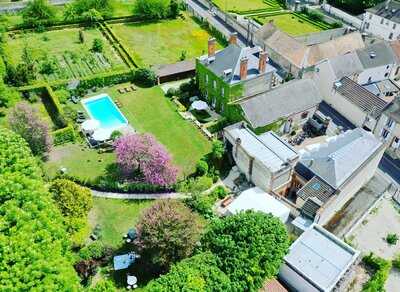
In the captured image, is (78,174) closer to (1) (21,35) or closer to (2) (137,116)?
(2) (137,116)

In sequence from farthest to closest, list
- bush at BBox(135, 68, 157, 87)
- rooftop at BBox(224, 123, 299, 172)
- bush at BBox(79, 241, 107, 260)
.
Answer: bush at BBox(135, 68, 157, 87)
rooftop at BBox(224, 123, 299, 172)
bush at BBox(79, 241, 107, 260)

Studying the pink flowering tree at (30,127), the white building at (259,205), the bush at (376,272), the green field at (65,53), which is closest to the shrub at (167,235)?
the white building at (259,205)

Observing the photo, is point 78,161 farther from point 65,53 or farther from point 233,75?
point 65,53

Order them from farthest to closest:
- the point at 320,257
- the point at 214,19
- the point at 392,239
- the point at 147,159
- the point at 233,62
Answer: the point at 214,19 → the point at 233,62 → the point at 147,159 → the point at 392,239 → the point at 320,257

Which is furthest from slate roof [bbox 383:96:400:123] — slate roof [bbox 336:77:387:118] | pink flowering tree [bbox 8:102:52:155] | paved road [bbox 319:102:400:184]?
pink flowering tree [bbox 8:102:52:155]

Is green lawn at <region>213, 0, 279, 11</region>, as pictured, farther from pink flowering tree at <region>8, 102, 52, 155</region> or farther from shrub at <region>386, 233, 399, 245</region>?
shrub at <region>386, 233, 399, 245</region>

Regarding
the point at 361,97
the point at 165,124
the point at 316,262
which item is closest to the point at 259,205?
the point at 316,262
